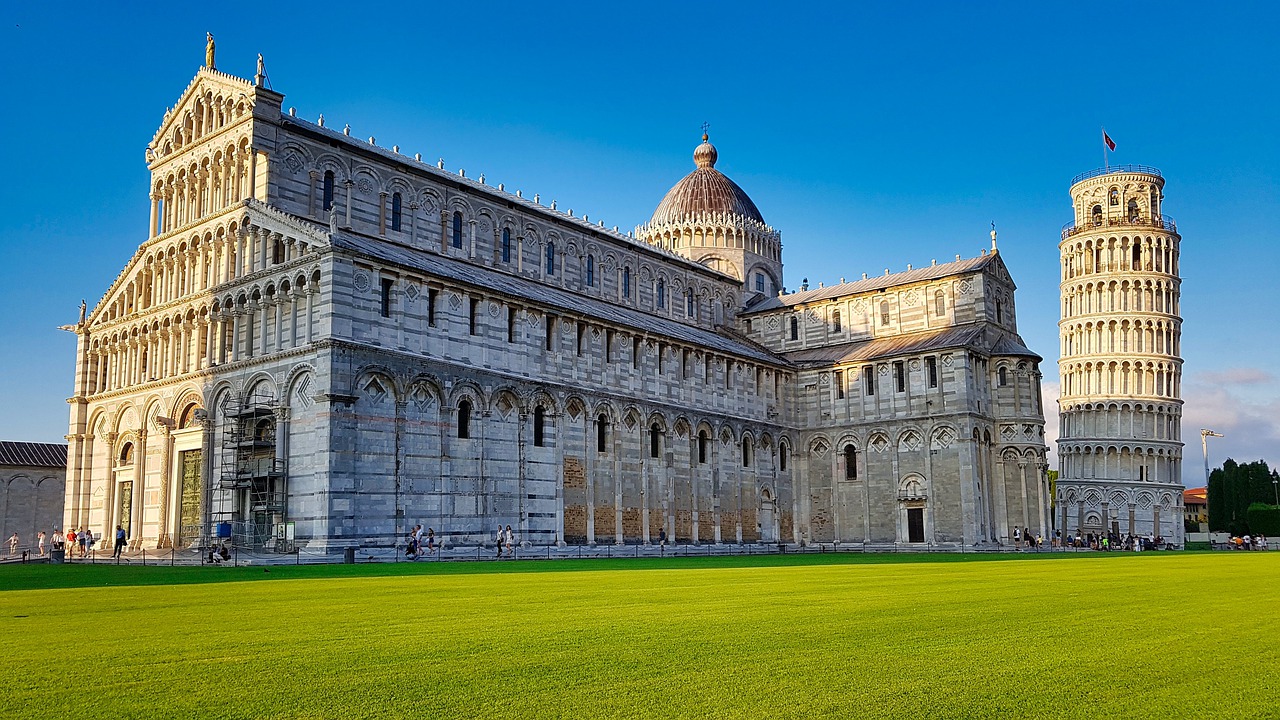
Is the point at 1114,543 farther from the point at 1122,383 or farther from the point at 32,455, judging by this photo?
the point at 32,455

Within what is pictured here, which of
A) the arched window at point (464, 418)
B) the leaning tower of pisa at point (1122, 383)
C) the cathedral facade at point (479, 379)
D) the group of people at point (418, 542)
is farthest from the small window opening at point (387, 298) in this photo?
the leaning tower of pisa at point (1122, 383)

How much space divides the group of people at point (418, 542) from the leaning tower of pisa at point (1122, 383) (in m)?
60.0

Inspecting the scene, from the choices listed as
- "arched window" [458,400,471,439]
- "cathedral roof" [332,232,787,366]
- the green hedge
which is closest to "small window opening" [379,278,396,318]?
"cathedral roof" [332,232,787,366]

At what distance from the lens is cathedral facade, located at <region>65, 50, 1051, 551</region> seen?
4044 centimetres

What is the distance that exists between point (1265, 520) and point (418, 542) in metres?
75.1

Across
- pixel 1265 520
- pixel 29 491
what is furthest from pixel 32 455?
pixel 1265 520

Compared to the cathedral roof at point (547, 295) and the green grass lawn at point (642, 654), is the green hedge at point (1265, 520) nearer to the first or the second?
the cathedral roof at point (547, 295)

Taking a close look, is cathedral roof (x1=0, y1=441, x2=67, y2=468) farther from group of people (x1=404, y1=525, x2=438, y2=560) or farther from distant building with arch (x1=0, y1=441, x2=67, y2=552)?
group of people (x1=404, y1=525, x2=438, y2=560)

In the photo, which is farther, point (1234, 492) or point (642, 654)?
point (1234, 492)

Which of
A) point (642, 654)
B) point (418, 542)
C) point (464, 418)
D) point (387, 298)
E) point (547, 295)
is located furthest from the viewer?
point (547, 295)

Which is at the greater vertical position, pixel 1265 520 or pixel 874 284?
pixel 874 284

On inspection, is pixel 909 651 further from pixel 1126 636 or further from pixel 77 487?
pixel 77 487

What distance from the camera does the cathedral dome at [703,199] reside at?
75688 millimetres

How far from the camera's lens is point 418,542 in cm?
3900
